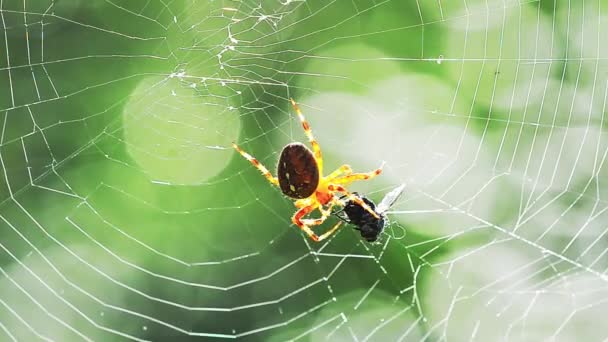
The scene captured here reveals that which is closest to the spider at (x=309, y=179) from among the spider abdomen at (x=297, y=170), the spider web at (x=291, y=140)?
the spider abdomen at (x=297, y=170)

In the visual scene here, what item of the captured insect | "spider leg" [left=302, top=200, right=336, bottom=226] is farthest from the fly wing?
"spider leg" [left=302, top=200, right=336, bottom=226]

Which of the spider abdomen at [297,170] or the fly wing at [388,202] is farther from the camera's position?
the fly wing at [388,202]

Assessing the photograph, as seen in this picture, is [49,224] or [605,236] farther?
[49,224]

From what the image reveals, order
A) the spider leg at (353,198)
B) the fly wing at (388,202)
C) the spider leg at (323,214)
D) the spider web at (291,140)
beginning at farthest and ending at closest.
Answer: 1. the spider web at (291,140)
2. the spider leg at (323,214)
3. the fly wing at (388,202)
4. the spider leg at (353,198)

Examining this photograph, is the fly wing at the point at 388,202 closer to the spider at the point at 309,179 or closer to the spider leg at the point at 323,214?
the spider at the point at 309,179

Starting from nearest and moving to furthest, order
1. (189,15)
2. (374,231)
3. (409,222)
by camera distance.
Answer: (374,231), (189,15), (409,222)

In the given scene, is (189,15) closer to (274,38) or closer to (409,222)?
(274,38)

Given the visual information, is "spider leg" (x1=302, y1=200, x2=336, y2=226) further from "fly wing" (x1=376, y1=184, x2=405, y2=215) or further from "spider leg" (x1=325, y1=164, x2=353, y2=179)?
"fly wing" (x1=376, y1=184, x2=405, y2=215)

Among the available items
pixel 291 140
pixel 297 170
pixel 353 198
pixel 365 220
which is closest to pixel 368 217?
pixel 365 220

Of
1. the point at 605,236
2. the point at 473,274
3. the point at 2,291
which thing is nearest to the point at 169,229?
the point at 2,291
